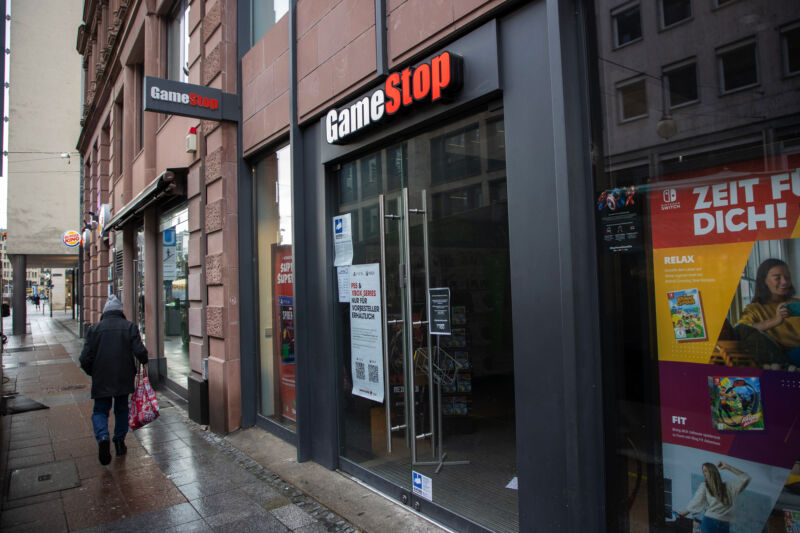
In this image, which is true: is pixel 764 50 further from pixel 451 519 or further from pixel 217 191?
pixel 217 191

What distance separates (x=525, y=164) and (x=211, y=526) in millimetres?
3757

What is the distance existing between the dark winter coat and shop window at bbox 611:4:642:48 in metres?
6.13

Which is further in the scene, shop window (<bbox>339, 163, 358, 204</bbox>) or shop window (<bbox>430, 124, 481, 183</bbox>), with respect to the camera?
shop window (<bbox>339, 163, 358, 204</bbox>)

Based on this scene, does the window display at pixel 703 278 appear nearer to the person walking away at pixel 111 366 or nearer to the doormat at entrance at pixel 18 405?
the person walking away at pixel 111 366

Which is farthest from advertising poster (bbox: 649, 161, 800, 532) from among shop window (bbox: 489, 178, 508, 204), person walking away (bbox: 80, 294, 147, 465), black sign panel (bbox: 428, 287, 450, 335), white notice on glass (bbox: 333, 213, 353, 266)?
person walking away (bbox: 80, 294, 147, 465)

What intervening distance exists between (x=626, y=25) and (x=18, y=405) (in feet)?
35.3

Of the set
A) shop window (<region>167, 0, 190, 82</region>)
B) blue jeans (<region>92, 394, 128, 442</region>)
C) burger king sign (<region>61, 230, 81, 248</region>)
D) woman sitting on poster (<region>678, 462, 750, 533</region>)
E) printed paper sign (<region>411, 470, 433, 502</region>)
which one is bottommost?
printed paper sign (<region>411, 470, 433, 502</region>)

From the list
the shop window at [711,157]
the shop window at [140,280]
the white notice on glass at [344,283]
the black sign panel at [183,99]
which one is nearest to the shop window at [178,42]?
the black sign panel at [183,99]

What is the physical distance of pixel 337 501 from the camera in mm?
4754

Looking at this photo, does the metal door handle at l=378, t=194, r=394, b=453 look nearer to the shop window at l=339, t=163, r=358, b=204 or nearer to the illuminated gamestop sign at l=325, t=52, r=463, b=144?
the shop window at l=339, t=163, r=358, b=204

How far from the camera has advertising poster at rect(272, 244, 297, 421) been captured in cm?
672

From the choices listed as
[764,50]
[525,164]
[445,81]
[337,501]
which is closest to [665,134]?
[764,50]

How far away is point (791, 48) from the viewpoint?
230 centimetres

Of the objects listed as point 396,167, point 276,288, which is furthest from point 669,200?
point 276,288
